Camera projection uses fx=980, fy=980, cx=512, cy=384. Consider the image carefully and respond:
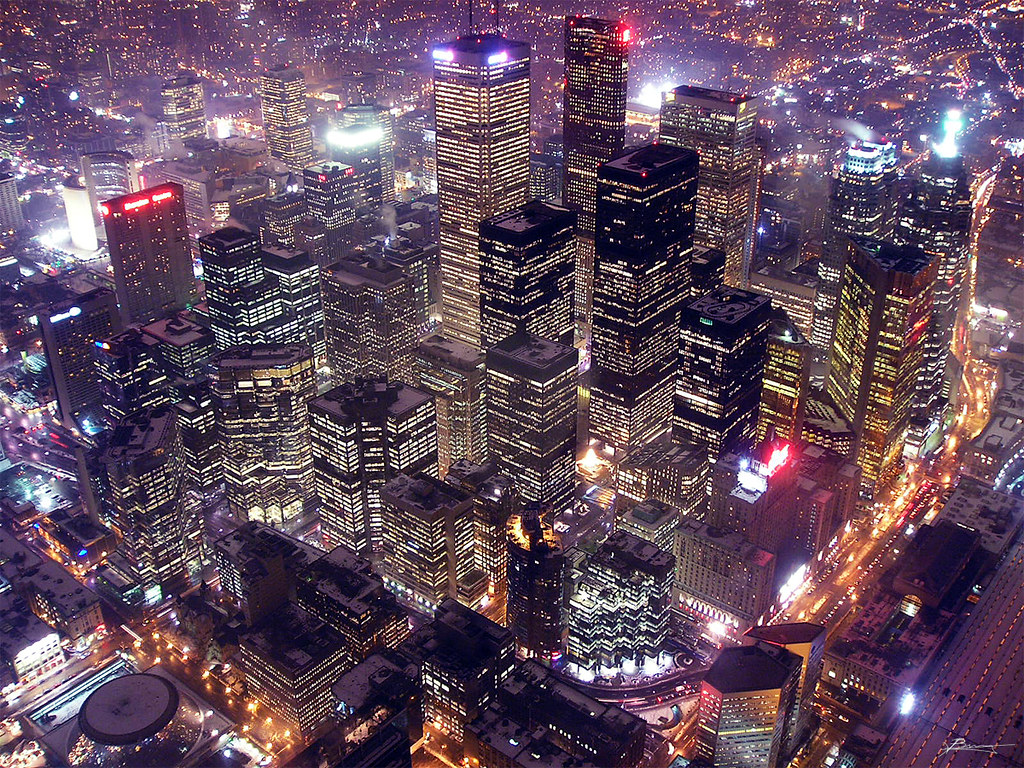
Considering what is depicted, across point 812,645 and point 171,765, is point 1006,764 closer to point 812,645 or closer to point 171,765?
point 812,645

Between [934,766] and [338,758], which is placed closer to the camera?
[338,758]

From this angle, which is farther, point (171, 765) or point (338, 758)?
point (171, 765)

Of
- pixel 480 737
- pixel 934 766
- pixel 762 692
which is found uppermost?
pixel 762 692

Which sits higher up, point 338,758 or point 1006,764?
point 338,758

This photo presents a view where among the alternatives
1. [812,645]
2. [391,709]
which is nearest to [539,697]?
[391,709]

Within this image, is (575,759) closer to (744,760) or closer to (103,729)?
(744,760)

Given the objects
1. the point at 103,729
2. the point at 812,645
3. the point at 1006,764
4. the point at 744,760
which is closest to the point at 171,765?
the point at 103,729
